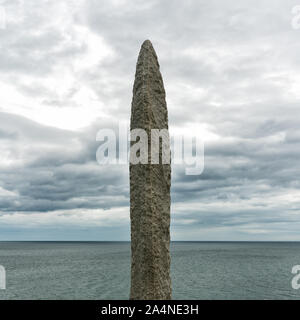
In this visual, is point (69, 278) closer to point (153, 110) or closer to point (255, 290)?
point (255, 290)

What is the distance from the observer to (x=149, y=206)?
24.8ft

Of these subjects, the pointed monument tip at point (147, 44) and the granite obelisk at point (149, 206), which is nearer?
the granite obelisk at point (149, 206)

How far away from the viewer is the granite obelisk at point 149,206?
24.7ft

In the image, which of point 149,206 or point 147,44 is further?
point 147,44

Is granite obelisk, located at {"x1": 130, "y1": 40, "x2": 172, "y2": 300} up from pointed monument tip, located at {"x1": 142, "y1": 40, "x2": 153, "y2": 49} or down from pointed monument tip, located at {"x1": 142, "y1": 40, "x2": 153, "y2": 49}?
down

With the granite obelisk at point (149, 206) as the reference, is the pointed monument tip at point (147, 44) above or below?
above

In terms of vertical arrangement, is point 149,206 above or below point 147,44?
below

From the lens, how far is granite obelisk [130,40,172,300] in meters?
7.53

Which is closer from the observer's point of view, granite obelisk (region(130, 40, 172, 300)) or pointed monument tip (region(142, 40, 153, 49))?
granite obelisk (region(130, 40, 172, 300))
